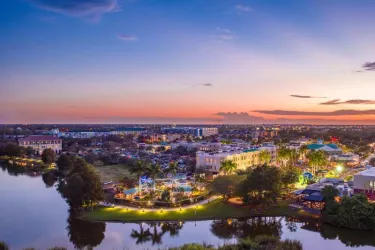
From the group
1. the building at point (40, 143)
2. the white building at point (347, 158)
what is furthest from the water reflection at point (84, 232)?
the building at point (40, 143)

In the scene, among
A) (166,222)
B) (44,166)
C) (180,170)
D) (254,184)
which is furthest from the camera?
(44,166)

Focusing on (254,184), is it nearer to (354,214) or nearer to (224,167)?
(354,214)

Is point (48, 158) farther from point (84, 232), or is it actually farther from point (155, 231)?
point (155, 231)

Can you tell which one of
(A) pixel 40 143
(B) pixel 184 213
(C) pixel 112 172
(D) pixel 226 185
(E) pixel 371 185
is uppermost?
(A) pixel 40 143

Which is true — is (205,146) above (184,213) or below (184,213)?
above

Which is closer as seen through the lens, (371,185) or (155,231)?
(155,231)

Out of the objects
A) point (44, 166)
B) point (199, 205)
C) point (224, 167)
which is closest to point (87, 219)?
point (199, 205)

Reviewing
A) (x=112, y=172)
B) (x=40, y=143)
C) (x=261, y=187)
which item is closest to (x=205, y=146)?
(x=112, y=172)
